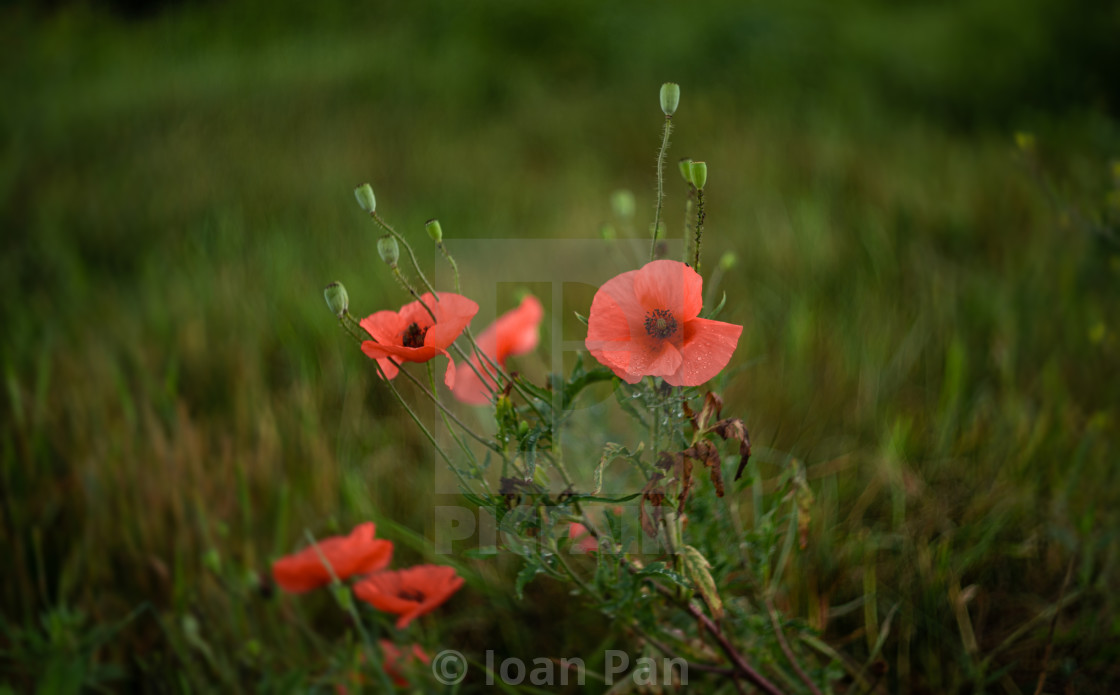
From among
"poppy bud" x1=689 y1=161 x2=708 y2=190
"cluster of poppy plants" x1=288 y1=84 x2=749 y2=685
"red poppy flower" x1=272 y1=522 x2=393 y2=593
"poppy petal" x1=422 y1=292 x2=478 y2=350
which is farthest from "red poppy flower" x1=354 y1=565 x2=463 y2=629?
"poppy bud" x1=689 y1=161 x2=708 y2=190

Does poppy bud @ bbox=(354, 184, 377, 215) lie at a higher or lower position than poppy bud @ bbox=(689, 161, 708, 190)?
lower

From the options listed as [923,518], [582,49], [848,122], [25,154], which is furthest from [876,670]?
[582,49]

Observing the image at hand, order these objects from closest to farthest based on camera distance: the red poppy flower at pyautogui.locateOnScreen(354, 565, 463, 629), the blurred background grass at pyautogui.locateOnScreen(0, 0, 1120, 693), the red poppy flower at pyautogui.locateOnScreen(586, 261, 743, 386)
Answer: the red poppy flower at pyautogui.locateOnScreen(586, 261, 743, 386), the red poppy flower at pyautogui.locateOnScreen(354, 565, 463, 629), the blurred background grass at pyautogui.locateOnScreen(0, 0, 1120, 693)

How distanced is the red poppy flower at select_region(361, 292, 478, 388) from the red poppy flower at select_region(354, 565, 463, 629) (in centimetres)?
22

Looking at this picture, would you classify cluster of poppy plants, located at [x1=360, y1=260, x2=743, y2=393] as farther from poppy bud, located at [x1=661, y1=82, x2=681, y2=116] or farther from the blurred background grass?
the blurred background grass

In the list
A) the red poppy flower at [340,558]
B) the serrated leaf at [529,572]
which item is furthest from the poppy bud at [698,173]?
the red poppy flower at [340,558]

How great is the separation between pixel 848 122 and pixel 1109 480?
1854 millimetres

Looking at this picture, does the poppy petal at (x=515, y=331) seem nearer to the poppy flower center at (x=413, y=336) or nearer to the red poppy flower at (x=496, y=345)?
the red poppy flower at (x=496, y=345)

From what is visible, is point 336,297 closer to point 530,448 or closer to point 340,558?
point 530,448

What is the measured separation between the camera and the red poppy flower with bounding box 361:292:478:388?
57 cm

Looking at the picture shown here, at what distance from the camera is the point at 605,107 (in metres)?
3.01

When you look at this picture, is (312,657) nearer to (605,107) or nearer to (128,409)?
(128,409)

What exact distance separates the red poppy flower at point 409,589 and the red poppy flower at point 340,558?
0.02 meters

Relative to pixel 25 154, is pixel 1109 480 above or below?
below
